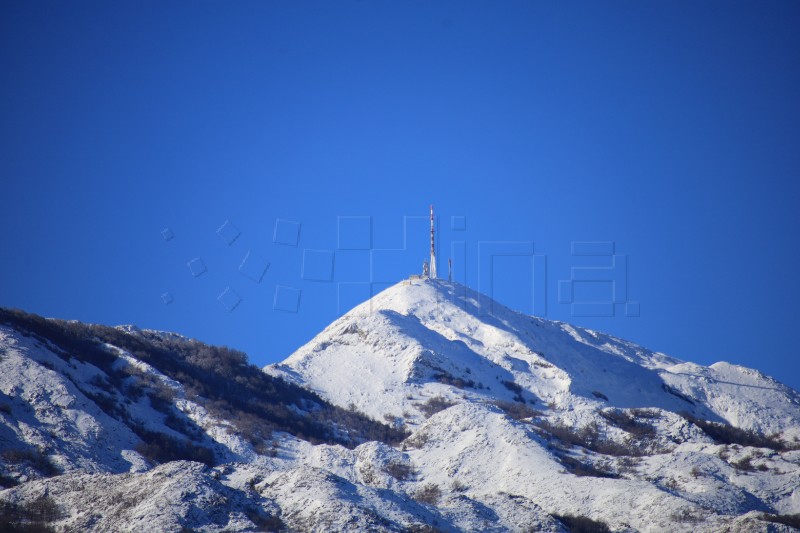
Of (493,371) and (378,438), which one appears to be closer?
(378,438)

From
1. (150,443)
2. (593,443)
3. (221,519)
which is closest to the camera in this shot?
(221,519)

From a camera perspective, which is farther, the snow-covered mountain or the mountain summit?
the mountain summit

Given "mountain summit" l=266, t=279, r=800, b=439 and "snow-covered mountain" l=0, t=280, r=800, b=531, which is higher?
"mountain summit" l=266, t=279, r=800, b=439

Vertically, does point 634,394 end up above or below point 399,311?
below

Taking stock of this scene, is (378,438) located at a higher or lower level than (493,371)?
lower

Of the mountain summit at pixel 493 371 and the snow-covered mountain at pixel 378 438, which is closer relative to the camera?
the snow-covered mountain at pixel 378 438

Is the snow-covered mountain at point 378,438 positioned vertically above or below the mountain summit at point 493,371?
below

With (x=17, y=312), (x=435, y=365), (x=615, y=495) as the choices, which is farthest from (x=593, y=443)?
(x=17, y=312)

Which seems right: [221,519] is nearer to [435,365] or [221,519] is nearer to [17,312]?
[17,312]
